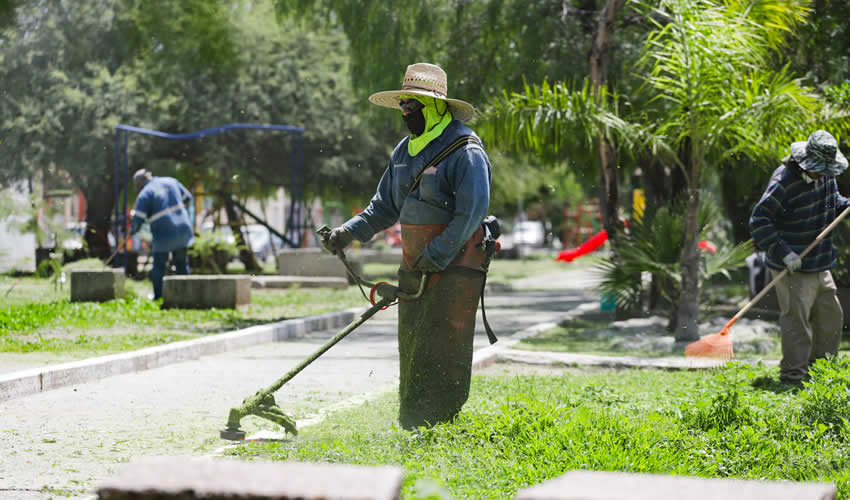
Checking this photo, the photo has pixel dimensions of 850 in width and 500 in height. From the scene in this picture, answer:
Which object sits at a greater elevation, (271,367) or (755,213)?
(755,213)

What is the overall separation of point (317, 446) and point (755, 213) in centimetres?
389

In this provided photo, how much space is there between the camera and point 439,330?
5523mm

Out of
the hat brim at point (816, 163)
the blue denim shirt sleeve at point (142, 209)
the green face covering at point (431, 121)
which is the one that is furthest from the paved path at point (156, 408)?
the blue denim shirt sleeve at point (142, 209)

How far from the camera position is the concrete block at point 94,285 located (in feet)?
48.6

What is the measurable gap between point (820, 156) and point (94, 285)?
10.6 meters

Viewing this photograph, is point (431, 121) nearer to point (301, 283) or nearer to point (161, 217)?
point (161, 217)

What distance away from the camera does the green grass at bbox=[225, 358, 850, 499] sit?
4660mm

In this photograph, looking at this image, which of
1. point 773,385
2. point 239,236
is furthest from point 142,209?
point 773,385

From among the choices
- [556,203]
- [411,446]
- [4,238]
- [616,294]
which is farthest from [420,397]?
[556,203]

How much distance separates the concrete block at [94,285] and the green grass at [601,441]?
9246 millimetres

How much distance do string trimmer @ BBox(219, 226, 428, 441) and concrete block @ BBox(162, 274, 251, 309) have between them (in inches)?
341

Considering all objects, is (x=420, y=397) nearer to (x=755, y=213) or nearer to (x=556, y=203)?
(x=755, y=213)

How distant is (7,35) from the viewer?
2183 centimetres

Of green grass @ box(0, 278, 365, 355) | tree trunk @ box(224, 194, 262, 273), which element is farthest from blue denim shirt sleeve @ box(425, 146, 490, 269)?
tree trunk @ box(224, 194, 262, 273)
